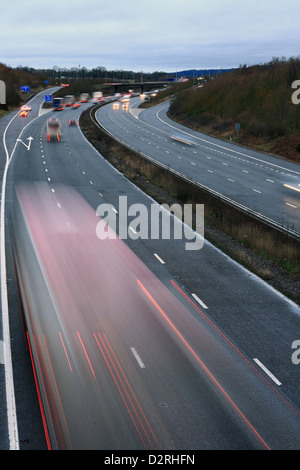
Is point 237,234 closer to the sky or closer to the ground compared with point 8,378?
closer to the sky

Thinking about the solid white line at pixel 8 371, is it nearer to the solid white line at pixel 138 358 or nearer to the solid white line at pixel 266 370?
the solid white line at pixel 138 358

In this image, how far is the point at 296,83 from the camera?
70125 millimetres

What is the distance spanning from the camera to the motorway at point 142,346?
1052 centimetres

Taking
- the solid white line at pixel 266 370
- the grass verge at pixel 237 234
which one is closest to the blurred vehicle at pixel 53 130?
the grass verge at pixel 237 234

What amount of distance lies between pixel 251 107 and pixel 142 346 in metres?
62.3

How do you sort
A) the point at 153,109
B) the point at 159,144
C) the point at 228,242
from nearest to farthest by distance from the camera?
1. the point at 228,242
2. the point at 159,144
3. the point at 153,109

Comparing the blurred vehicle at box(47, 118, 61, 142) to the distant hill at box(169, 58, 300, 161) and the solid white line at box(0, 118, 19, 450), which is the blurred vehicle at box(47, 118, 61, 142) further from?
the solid white line at box(0, 118, 19, 450)

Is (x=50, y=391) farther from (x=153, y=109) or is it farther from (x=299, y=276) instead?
(x=153, y=109)

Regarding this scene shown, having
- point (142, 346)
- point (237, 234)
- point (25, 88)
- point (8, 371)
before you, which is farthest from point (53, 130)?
point (25, 88)

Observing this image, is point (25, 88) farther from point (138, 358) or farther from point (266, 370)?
point (266, 370)

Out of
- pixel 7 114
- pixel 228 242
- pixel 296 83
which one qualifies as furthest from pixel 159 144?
pixel 7 114

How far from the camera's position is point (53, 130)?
7062 centimetres

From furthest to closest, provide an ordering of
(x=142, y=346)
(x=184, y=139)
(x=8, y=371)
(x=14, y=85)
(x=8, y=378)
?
(x=14, y=85) → (x=184, y=139) → (x=142, y=346) → (x=8, y=371) → (x=8, y=378)
